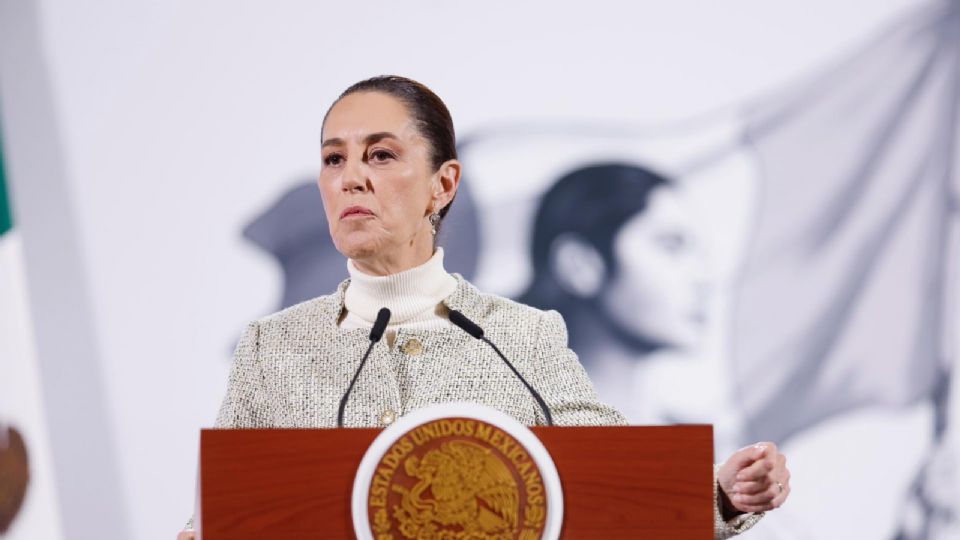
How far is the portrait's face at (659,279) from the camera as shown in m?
3.03

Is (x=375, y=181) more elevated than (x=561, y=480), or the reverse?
(x=375, y=181)

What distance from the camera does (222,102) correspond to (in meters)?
2.97

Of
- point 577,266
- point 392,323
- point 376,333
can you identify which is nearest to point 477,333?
point 376,333

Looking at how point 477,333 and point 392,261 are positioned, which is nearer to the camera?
point 477,333

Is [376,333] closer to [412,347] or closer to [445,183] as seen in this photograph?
[412,347]

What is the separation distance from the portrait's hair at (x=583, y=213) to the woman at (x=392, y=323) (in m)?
0.89

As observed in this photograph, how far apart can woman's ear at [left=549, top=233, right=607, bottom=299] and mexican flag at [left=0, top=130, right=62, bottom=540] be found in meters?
1.24

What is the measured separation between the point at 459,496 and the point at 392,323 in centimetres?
69

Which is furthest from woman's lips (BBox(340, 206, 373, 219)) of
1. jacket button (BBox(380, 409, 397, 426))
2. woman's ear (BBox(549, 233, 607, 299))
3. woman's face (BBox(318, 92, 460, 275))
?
woman's ear (BBox(549, 233, 607, 299))

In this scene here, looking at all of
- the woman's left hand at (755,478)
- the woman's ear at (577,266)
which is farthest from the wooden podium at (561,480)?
the woman's ear at (577,266)

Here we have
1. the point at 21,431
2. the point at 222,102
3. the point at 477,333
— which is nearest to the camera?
the point at 477,333

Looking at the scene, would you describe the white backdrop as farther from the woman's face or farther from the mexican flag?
the woman's face

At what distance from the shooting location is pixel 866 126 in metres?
3.21

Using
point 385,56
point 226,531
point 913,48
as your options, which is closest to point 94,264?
point 385,56
